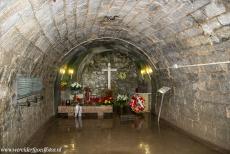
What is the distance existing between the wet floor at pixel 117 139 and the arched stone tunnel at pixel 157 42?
515 millimetres

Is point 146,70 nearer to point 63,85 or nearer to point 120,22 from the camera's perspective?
point 63,85

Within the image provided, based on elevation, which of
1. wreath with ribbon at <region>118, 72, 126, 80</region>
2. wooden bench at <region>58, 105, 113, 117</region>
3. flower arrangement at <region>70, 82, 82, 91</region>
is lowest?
wooden bench at <region>58, 105, 113, 117</region>

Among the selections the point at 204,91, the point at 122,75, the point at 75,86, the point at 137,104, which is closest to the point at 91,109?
the point at 75,86

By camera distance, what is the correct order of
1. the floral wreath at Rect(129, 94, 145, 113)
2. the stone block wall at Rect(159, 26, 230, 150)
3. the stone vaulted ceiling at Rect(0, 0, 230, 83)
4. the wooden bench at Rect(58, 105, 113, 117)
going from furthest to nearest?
1. the floral wreath at Rect(129, 94, 145, 113)
2. the wooden bench at Rect(58, 105, 113, 117)
3. the stone block wall at Rect(159, 26, 230, 150)
4. the stone vaulted ceiling at Rect(0, 0, 230, 83)

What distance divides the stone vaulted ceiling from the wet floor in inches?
87.4

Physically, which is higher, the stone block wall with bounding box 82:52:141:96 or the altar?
the stone block wall with bounding box 82:52:141:96

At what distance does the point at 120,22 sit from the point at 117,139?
3.53 metres

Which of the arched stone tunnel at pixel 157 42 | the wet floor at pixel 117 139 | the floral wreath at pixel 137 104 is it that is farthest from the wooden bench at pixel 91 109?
the arched stone tunnel at pixel 157 42

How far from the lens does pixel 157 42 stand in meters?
9.76

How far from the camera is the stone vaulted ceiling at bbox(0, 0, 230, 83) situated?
4.99 m

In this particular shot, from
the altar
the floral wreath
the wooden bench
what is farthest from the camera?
the altar

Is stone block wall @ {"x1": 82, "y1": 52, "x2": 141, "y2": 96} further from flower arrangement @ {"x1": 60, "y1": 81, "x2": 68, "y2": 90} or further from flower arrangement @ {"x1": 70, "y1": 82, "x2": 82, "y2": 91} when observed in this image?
flower arrangement @ {"x1": 70, "y1": 82, "x2": 82, "y2": 91}

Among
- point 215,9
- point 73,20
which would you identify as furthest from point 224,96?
point 73,20

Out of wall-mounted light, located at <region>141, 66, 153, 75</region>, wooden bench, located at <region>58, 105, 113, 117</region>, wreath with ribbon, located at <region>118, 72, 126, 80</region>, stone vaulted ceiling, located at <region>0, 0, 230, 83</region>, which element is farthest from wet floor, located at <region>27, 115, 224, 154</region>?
wreath with ribbon, located at <region>118, 72, 126, 80</region>
